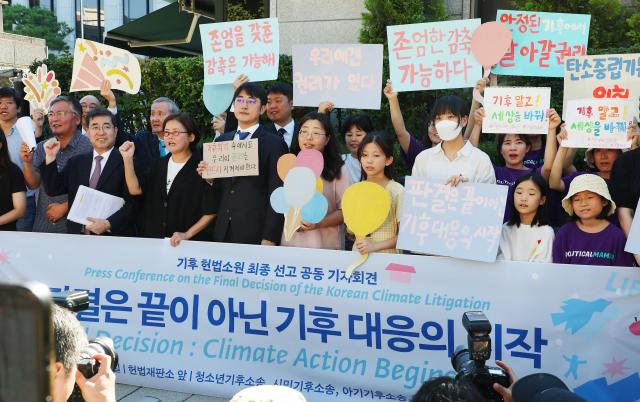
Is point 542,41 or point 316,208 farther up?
point 542,41

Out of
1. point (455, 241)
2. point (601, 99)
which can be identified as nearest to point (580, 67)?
point (601, 99)

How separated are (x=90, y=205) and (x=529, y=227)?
2831mm

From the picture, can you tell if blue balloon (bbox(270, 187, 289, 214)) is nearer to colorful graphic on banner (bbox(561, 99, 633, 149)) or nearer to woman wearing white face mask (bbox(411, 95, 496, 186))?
woman wearing white face mask (bbox(411, 95, 496, 186))

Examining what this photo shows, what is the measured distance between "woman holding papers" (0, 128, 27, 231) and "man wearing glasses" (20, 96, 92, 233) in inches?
5.9

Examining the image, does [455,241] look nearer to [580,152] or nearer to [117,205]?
[117,205]

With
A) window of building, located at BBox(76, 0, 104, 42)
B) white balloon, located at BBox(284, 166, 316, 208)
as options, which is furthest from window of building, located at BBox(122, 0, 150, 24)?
white balloon, located at BBox(284, 166, 316, 208)

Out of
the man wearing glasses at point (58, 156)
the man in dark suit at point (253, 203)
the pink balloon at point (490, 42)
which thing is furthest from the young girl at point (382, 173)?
the man wearing glasses at point (58, 156)

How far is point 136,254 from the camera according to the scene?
4609 mm

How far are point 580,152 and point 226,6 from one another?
6.50 meters

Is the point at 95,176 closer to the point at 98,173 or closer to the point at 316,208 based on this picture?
the point at 98,173

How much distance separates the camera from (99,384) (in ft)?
5.91

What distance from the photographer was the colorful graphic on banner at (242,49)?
4973 millimetres

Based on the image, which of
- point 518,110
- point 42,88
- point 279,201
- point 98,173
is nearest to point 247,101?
point 279,201

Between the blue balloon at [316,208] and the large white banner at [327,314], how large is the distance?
214 millimetres
